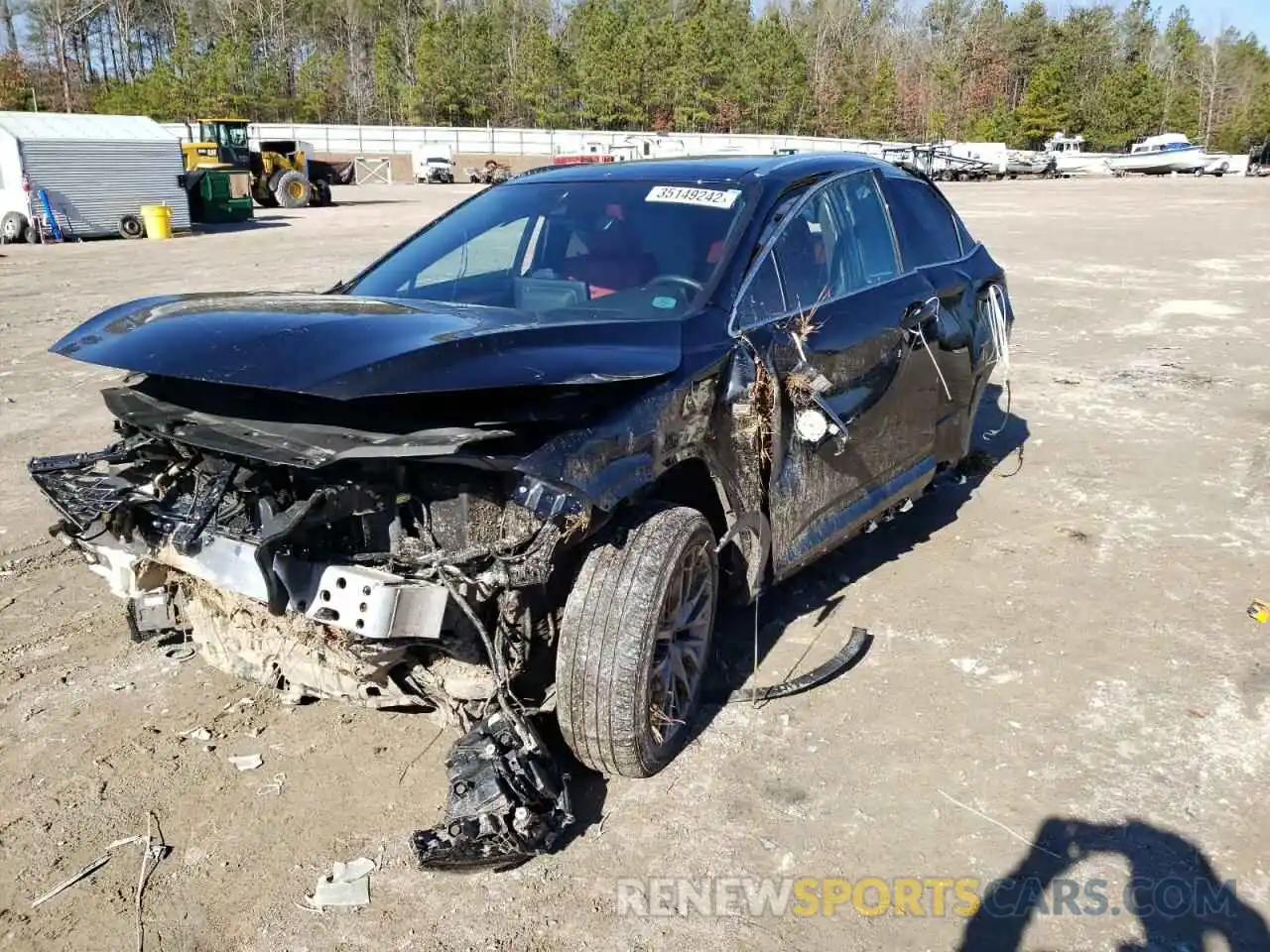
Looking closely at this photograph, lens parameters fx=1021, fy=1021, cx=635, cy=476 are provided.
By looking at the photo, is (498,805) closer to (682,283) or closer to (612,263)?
(682,283)

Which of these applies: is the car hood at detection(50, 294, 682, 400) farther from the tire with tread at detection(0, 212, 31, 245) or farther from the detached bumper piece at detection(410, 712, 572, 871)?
the tire with tread at detection(0, 212, 31, 245)

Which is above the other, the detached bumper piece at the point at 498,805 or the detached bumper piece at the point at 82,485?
the detached bumper piece at the point at 82,485

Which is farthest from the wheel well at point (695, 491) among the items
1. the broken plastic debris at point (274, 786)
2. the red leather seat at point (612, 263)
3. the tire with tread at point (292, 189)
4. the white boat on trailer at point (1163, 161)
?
the white boat on trailer at point (1163, 161)

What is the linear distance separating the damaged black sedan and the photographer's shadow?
1050 millimetres

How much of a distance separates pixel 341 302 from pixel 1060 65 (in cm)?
9742

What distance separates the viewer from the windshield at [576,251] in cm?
363

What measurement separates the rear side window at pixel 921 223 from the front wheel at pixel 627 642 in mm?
2282

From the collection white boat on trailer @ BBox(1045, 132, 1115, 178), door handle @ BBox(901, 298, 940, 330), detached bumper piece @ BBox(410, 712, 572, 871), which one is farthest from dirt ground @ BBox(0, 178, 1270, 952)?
white boat on trailer @ BBox(1045, 132, 1115, 178)

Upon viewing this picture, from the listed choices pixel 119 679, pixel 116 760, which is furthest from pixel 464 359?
pixel 119 679

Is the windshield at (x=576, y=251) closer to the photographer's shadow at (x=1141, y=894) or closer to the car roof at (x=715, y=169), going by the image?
the car roof at (x=715, y=169)

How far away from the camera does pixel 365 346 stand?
2.74 meters

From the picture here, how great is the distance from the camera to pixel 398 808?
10.2 ft

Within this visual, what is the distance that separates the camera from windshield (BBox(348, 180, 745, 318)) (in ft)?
11.9

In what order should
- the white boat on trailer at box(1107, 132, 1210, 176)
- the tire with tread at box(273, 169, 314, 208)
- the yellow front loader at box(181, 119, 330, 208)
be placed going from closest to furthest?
1. the yellow front loader at box(181, 119, 330, 208)
2. the tire with tread at box(273, 169, 314, 208)
3. the white boat on trailer at box(1107, 132, 1210, 176)
